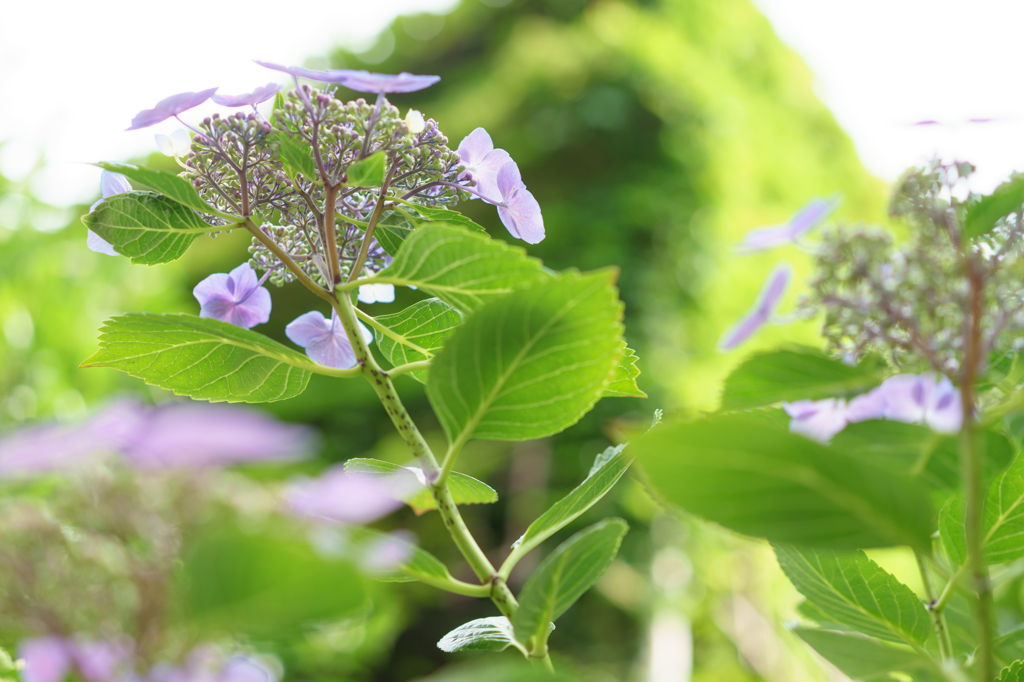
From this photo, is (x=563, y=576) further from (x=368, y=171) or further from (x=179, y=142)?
(x=179, y=142)

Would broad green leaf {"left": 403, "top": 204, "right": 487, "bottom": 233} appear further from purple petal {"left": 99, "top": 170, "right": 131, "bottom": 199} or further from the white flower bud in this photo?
purple petal {"left": 99, "top": 170, "right": 131, "bottom": 199}

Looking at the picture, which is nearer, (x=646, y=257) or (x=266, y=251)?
(x=266, y=251)

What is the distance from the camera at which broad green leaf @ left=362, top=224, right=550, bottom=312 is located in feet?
0.83

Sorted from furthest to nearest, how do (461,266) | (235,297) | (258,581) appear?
(235,297) → (461,266) → (258,581)

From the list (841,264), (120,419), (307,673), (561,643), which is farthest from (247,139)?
(561,643)

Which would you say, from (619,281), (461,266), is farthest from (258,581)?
(619,281)

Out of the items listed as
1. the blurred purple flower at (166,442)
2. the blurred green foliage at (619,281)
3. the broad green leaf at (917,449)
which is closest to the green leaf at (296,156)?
the blurred purple flower at (166,442)

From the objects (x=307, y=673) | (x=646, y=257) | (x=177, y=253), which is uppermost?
(x=646, y=257)

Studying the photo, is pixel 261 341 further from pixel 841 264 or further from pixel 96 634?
pixel 841 264

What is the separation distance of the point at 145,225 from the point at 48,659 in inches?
7.9

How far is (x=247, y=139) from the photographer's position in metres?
0.30

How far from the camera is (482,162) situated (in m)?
0.35

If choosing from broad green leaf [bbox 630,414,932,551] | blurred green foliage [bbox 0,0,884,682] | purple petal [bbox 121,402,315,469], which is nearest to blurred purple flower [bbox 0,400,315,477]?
purple petal [bbox 121,402,315,469]

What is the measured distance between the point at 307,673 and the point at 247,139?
259 cm
